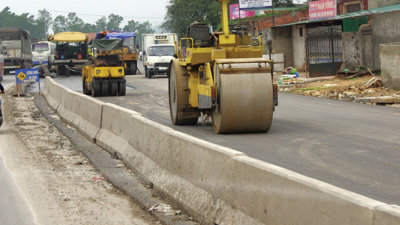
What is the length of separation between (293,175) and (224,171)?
5.36 ft

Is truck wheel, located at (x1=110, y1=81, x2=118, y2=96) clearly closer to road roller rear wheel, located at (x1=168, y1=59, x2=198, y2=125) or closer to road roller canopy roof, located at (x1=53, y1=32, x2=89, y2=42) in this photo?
road roller rear wheel, located at (x1=168, y1=59, x2=198, y2=125)

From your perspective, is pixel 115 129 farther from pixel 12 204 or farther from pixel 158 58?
pixel 158 58

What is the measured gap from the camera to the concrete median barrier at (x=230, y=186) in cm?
527

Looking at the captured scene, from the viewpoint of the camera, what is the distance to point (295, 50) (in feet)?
156

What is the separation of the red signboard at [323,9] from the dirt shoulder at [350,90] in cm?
761

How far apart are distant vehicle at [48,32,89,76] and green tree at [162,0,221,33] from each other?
3531cm

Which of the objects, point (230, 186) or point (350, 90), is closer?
point (230, 186)

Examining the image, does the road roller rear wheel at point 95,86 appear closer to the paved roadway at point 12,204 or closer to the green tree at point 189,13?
the paved roadway at point 12,204

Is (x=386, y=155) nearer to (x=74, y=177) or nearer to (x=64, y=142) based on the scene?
(x=74, y=177)

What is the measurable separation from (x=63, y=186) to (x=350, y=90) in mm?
18191

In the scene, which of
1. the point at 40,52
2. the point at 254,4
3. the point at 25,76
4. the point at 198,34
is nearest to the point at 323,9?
the point at 254,4

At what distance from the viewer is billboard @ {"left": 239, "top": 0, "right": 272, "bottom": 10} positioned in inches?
2157

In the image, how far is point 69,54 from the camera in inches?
2207

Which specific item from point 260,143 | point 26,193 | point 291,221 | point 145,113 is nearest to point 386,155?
point 260,143
